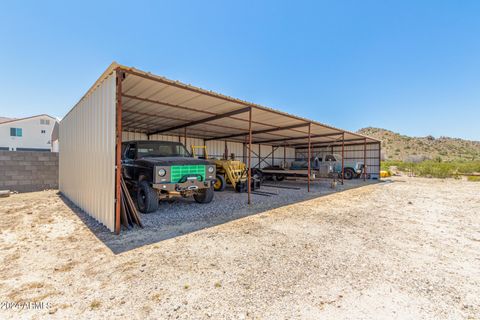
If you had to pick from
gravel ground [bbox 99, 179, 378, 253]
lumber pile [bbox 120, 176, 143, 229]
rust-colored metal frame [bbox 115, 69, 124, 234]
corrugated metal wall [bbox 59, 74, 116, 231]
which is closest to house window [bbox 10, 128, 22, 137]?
corrugated metal wall [bbox 59, 74, 116, 231]

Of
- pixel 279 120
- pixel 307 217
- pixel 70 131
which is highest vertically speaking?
pixel 279 120

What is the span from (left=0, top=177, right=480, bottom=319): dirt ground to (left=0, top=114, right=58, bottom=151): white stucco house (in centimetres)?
2988

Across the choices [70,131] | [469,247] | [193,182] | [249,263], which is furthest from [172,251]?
[70,131]

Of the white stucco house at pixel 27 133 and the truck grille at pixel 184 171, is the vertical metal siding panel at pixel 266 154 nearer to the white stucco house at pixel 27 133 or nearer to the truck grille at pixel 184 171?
the truck grille at pixel 184 171

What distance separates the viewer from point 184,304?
2227mm

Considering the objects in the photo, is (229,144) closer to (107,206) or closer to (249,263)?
(107,206)

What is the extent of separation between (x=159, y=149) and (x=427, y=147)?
2468 inches

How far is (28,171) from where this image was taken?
32.0 feet

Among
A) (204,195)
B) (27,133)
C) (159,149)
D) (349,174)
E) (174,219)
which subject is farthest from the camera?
(27,133)

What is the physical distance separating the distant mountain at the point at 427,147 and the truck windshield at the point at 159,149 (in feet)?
147

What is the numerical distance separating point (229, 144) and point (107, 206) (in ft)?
43.6

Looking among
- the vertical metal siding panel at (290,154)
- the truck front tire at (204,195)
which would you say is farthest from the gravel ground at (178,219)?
the vertical metal siding panel at (290,154)

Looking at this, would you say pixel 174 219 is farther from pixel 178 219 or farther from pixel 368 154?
pixel 368 154

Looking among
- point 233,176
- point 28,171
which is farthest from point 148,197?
point 28,171
